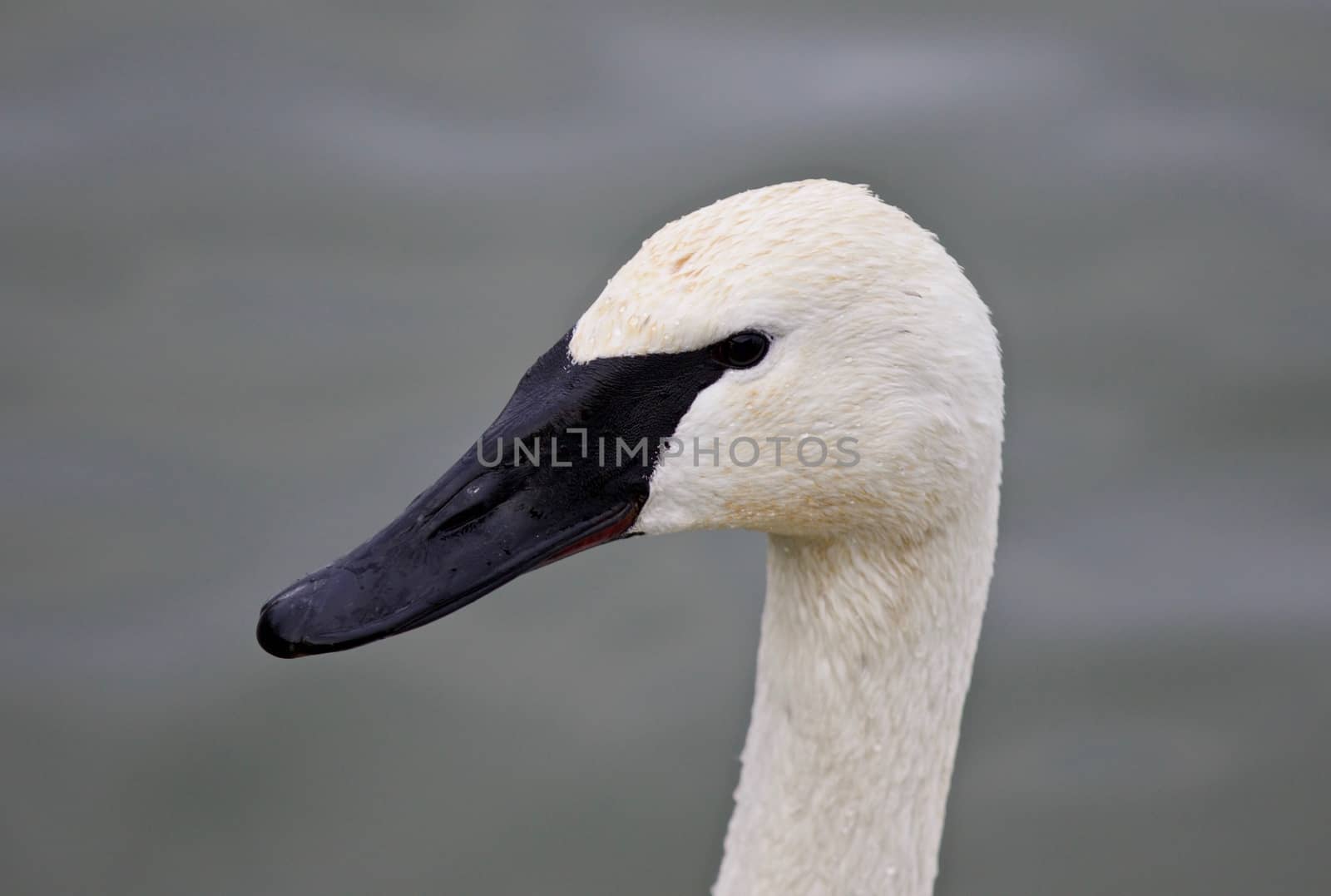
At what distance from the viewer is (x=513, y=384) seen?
5602mm

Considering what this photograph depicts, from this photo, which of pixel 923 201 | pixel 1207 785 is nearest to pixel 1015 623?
pixel 1207 785

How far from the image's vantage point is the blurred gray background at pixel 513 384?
482 cm

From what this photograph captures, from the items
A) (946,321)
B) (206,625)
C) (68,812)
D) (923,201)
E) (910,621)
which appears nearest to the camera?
(946,321)

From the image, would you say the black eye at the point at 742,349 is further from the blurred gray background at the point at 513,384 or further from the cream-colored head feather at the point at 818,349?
the blurred gray background at the point at 513,384

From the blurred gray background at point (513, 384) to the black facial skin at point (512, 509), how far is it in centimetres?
198

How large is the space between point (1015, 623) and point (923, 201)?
168 centimetres

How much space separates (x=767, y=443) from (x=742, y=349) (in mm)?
189

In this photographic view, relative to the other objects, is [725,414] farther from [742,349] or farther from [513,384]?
[513,384]

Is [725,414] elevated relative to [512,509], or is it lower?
elevated

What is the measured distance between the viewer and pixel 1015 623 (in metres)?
5.19

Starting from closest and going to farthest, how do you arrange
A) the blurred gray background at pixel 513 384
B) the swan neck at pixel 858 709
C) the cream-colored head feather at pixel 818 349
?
the cream-colored head feather at pixel 818 349
the swan neck at pixel 858 709
the blurred gray background at pixel 513 384

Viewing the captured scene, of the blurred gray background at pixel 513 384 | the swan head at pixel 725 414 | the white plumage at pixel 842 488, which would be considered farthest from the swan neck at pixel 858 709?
→ the blurred gray background at pixel 513 384

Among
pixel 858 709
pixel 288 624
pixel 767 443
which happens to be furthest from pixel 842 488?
pixel 288 624

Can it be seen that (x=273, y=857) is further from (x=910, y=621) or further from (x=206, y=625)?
(x=910, y=621)
